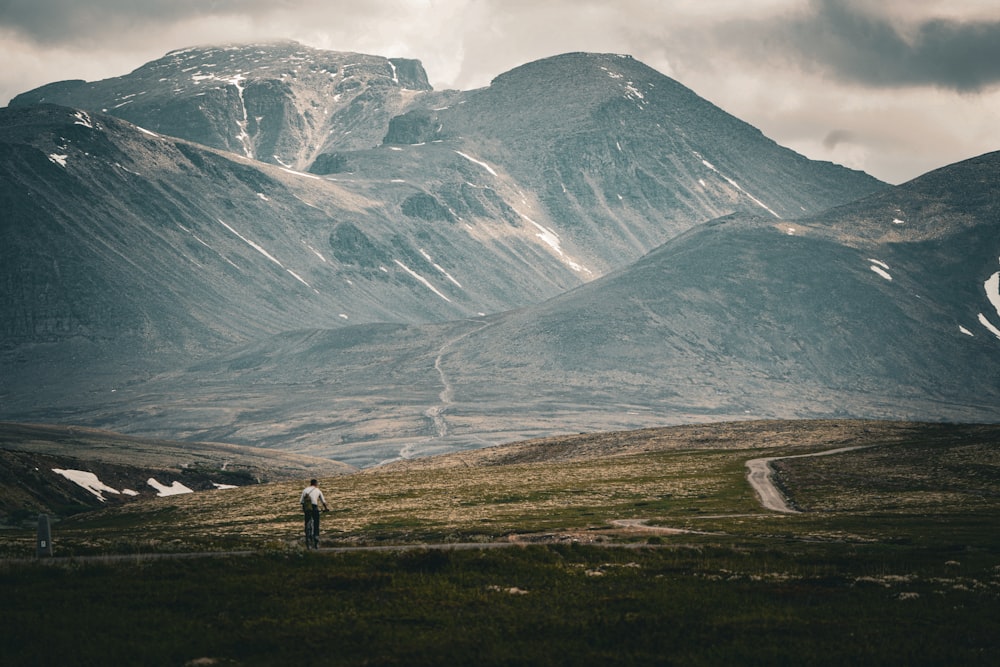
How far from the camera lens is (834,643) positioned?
2997 cm

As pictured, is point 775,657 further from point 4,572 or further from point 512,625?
point 4,572

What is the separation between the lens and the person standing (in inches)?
1820

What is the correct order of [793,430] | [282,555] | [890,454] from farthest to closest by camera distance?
[793,430] < [890,454] < [282,555]

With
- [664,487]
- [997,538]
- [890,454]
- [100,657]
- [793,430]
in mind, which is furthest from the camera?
[793,430]

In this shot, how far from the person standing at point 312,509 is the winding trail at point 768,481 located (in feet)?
133

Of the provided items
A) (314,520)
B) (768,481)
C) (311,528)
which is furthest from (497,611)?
(768,481)

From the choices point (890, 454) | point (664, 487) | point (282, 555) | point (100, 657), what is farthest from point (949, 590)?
point (890, 454)

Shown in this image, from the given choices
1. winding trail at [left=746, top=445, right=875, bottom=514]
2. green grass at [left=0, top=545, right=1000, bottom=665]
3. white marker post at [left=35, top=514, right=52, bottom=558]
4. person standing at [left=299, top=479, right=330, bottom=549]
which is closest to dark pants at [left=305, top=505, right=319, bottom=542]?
person standing at [left=299, top=479, right=330, bottom=549]

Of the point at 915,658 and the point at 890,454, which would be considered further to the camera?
the point at 890,454

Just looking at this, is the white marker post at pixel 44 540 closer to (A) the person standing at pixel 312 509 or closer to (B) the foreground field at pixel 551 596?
(B) the foreground field at pixel 551 596

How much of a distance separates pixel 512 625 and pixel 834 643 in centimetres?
865

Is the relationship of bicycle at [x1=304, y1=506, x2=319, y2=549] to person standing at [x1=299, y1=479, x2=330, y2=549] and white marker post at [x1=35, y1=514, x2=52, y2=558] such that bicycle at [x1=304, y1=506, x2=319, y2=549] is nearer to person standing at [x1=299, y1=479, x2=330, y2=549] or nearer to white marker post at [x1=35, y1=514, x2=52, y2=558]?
person standing at [x1=299, y1=479, x2=330, y2=549]

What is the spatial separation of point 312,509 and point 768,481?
62106 mm

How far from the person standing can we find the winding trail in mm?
40519
